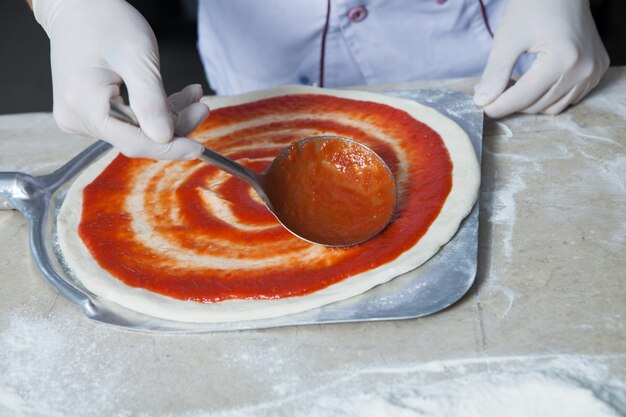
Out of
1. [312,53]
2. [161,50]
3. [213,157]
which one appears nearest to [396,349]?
[213,157]

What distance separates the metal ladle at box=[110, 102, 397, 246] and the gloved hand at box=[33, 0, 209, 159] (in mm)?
35

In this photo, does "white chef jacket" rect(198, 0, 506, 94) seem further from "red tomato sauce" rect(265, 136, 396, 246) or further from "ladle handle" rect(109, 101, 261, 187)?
"ladle handle" rect(109, 101, 261, 187)

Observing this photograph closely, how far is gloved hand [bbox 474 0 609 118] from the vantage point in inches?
55.7

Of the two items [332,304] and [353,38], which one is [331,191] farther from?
[353,38]

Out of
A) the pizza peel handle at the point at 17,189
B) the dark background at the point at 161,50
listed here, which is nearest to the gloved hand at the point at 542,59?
the pizza peel handle at the point at 17,189

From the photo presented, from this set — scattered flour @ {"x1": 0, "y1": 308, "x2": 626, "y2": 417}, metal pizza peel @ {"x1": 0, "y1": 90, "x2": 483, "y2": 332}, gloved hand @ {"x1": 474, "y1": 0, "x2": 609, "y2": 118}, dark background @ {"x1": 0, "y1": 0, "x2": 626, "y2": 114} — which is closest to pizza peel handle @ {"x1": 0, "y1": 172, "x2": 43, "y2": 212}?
metal pizza peel @ {"x1": 0, "y1": 90, "x2": 483, "y2": 332}

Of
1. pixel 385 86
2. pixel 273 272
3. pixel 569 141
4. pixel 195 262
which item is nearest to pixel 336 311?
pixel 273 272

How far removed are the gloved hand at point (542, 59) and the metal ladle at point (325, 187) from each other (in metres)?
0.35

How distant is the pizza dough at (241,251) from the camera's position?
1.07m

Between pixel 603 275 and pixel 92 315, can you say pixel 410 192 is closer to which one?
pixel 603 275

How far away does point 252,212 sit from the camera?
1.28 meters

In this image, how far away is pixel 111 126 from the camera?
3.87 ft

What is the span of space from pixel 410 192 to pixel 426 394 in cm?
43

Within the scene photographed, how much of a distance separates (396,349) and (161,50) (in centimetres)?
282
